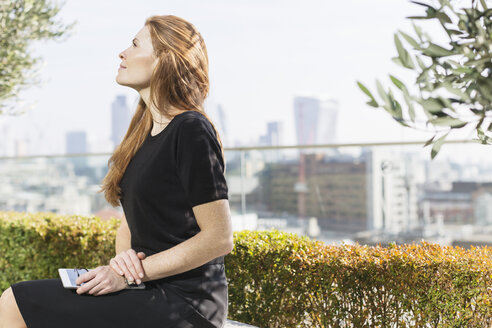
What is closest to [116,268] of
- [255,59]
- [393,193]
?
[393,193]

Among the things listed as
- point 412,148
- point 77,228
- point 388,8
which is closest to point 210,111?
point 77,228

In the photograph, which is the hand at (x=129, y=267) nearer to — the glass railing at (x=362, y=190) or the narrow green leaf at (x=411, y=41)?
the narrow green leaf at (x=411, y=41)

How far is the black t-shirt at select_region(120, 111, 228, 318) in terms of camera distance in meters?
1.98

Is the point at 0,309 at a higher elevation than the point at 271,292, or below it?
higher

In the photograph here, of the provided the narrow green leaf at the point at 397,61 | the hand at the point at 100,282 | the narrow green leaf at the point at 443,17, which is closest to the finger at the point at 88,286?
the hand at the point at 100,282

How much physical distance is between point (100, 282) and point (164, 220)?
0.32 meters

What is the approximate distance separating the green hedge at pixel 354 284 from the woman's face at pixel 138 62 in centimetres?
149

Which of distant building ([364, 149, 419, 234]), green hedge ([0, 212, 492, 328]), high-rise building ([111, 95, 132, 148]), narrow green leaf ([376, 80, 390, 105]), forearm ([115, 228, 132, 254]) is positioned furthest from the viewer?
high-rise building ([111, 95, 132, 148])

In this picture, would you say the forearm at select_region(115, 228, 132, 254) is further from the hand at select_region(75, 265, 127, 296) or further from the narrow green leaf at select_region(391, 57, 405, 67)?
the narrow green leaf at select_region(391, 57, 405, 67)

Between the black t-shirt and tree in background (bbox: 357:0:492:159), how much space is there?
693mm

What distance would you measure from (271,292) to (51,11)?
5.34 m

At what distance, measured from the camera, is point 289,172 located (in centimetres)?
767

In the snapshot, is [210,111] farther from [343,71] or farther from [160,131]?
[343,71]

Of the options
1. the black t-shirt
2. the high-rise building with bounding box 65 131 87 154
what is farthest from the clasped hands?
the high-rise building with bounding box 65 131 87 154
